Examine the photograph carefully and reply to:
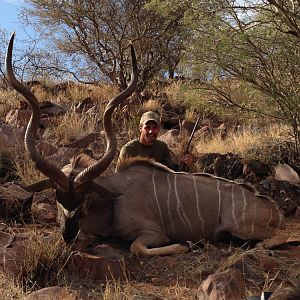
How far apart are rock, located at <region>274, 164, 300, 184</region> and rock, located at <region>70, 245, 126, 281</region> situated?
8.68ft

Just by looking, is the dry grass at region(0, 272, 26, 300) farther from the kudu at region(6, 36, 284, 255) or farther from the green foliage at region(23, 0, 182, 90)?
the green foliage at region(23, 0, 182, 90)

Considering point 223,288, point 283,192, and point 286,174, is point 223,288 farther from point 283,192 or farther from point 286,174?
point 286,174

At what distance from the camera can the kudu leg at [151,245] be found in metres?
3.56

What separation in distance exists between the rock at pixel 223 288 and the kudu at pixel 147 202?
95 cm

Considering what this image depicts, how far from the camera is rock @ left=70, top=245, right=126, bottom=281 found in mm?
3088

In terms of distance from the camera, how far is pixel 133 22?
10.0 meters

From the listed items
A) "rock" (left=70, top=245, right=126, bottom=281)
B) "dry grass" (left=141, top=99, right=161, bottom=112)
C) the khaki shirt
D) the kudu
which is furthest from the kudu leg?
"dry grass" (left=141, top=99, right=161, bottom=112)

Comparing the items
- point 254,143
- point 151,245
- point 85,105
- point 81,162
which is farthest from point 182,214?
point 85,105

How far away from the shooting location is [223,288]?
8.38 ft

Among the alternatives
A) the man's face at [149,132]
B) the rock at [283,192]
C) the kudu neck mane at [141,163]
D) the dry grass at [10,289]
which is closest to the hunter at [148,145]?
the man's face at [149,132]

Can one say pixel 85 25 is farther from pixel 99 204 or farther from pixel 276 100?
pixel 99 204

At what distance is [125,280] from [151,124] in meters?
1.91

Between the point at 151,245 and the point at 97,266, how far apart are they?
63 centimetres

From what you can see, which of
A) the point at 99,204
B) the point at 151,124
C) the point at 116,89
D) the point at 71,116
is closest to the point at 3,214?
the point at 99,204
